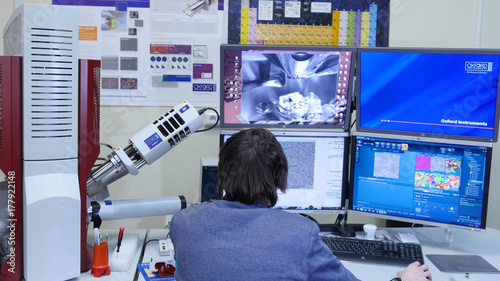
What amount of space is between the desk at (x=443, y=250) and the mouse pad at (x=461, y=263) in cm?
2

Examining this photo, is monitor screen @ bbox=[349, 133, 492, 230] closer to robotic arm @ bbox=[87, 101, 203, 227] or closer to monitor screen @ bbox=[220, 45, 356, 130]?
monitor screen @ bbox=[220, 45, 356, 130]

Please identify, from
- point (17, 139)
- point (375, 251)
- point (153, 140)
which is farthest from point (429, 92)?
point (17, 139)

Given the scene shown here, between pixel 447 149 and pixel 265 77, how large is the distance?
2.41 feet

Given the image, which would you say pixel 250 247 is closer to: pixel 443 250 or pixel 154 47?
pixel 443 250

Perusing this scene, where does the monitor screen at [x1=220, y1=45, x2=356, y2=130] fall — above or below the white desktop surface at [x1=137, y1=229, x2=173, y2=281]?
above

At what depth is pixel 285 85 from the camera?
1.96 m

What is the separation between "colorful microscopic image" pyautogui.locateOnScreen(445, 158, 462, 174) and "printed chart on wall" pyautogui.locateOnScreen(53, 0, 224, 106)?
1.29 m

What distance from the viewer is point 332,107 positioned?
6.56 ft

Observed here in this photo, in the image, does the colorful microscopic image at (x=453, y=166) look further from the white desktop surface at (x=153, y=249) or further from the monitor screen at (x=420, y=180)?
the white desktop surface at (x=153, y=249)

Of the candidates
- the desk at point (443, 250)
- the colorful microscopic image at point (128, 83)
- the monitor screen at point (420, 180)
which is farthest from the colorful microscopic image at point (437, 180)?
the colorful microscopic image at point (128, 83)

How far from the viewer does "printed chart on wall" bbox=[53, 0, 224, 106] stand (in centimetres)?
265

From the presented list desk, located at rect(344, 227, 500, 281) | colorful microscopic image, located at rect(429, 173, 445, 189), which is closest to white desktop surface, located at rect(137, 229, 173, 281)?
desk, located at rect(344, 227, 500, 281)

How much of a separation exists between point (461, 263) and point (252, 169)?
3.22 feet

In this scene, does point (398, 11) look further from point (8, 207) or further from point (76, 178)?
point (8, 207)
